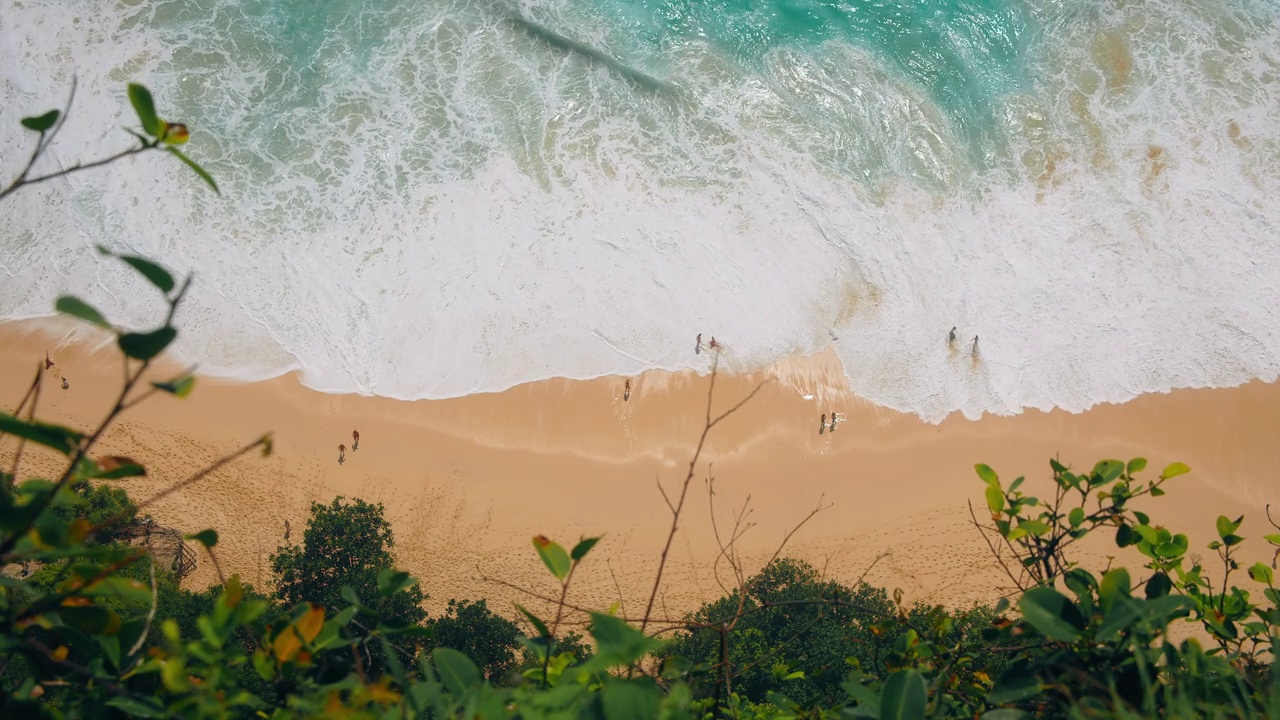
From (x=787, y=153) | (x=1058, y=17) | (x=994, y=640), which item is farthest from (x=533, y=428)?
(x=1058, y=17)

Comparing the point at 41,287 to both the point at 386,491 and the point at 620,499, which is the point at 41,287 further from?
Result: the point at 620,499

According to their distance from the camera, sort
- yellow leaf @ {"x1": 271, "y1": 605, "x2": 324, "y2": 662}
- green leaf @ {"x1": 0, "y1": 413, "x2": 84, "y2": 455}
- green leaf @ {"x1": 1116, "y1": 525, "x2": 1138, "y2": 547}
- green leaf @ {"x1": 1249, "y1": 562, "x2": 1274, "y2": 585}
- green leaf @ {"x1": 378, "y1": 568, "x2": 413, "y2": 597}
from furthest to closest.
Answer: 1. green leaf @ {"x1": 1249, "y1": 562, "x2": 1274, "y2": 585}
2. green leaf @ {"x1": 1116, "y1": 525, "x2": 1138, "y2": 547}
3. green leaf @ {"x1": 378, "y1": 568, "x2": 413, "y2": 597}
4. yellow leaf @ {"x1": 271, "y1": 605, "x2": 324, "y2": 662}
5. green leaf @ {"x1": 0, "y1": 413, "x2": 84, "y2": 455}

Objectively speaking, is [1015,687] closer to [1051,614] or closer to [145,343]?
[1051,614]

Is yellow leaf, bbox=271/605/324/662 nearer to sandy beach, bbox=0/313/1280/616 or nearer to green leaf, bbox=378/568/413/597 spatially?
green leaf, bbox=378/568/413/597

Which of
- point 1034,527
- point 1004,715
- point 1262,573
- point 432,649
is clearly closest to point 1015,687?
point 1004,715

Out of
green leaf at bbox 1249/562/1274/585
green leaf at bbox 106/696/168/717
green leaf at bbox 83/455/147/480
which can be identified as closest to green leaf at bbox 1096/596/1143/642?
green leaf at bbox 1249/562/1274/585

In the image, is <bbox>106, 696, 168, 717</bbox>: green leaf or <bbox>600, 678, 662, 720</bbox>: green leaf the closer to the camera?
<bbox>600, 678, 662, 720</bbox>: green leaf

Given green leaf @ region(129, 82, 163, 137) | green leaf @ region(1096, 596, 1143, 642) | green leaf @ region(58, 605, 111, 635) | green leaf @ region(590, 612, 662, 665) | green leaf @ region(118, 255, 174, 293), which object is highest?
green leaf @ region(129, 82, 163, 137)

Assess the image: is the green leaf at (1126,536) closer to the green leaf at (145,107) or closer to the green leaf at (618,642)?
the green leaf at (618,642)

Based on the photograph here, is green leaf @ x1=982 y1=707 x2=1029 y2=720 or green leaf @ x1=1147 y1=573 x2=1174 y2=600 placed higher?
green leaf @ x1=1147 y1=573 x2=1174 y2=600
